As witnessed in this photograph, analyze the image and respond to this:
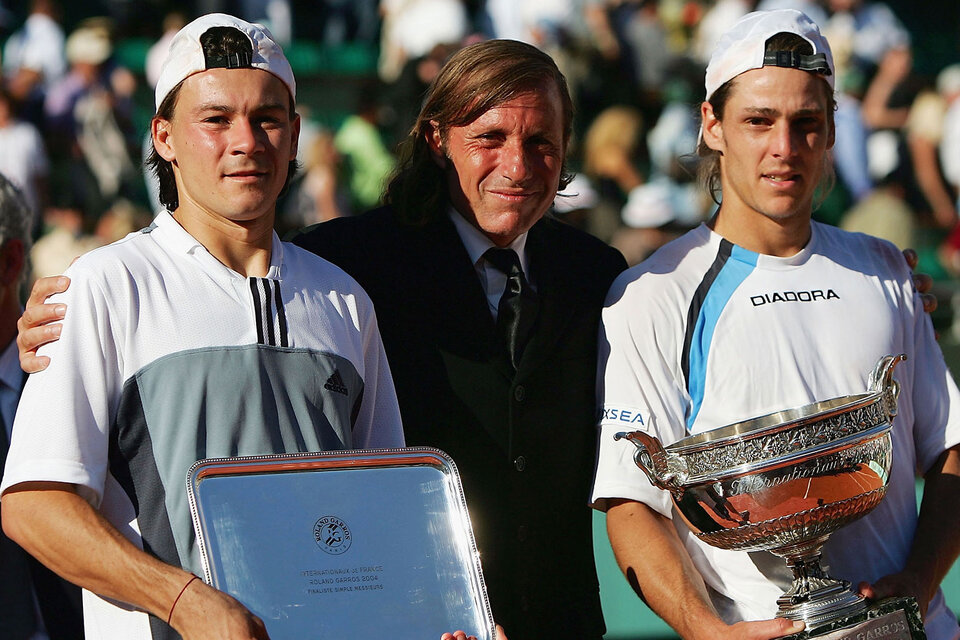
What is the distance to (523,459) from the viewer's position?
10.4 feet

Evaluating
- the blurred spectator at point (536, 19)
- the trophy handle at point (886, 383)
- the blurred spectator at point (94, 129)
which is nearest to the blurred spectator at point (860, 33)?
the blurred spectator at point (536, 19)

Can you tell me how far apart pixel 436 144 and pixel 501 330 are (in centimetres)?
52

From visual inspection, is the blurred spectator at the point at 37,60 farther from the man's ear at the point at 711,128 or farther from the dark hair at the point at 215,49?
the dark hair at the point at 215,49

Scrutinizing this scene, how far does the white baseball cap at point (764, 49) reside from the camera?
3082 millimetres

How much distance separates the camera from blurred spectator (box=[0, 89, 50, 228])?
9531mm

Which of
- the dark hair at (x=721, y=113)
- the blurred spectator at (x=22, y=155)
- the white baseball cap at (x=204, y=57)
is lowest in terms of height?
the dark hair at (x=721, y=113)

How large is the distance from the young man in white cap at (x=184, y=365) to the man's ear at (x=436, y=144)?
69 cm

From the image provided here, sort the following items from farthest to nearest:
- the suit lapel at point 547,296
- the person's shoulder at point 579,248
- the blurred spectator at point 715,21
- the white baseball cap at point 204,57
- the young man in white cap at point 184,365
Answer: the blurred spectator at point 715,21 → the person's shoulder at point 579,248 → the suit lapel at point 547,296 → the white baseball cap at point 204,57 → the young man in white cap at point 184,365

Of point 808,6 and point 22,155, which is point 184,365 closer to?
point 22,155

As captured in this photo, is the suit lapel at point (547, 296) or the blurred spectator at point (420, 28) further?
the blurred spectator at point (420, 28)

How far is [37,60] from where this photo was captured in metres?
10.4

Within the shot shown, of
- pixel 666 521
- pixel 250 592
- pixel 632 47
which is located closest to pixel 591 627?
pixel 666 521

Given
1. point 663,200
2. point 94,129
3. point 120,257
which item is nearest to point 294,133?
point 120,257

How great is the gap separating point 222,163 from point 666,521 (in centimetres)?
129
